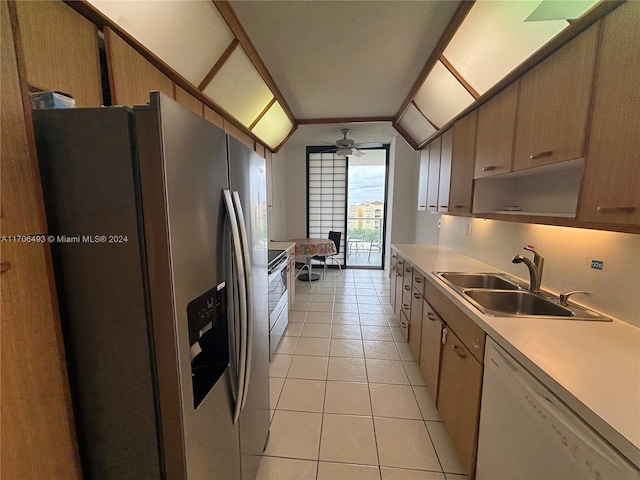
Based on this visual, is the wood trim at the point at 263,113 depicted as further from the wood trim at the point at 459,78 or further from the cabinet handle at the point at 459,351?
the cabinet handle at the point at 459,351

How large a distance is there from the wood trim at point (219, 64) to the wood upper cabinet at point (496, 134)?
72.1 inches

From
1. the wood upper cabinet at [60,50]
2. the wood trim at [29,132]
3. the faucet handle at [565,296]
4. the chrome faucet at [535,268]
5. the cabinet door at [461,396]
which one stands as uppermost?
the wood upper cabinet at [60,50]

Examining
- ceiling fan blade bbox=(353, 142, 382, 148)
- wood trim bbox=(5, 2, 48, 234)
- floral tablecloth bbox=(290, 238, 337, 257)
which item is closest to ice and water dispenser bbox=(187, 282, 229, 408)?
wood trim bbox=(5, 2, 48, 234)

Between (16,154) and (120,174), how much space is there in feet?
0.75

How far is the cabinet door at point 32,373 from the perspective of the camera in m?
0.63

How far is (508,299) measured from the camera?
65.9 inches

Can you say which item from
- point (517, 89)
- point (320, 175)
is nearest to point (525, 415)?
point (517, 89)

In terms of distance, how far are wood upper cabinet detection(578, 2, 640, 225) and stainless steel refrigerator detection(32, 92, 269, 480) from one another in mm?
1432

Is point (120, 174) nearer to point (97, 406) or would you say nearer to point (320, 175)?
point (97, 406)

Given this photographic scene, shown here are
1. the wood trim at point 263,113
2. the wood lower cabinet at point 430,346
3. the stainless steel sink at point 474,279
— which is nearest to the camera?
the wood lower cabinet at point 430,346

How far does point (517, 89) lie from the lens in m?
1.53

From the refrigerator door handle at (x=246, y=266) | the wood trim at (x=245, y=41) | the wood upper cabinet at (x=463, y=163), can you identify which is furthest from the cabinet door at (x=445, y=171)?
the refrigerator door handle at (x=246, y=266)

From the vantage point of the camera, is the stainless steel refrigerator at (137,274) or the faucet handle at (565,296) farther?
the faucet handle at (565,296)

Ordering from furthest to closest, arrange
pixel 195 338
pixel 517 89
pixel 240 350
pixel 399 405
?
pixel 399 405 → pixel 517 89 → pixel 240 350 → pixel 195 338
